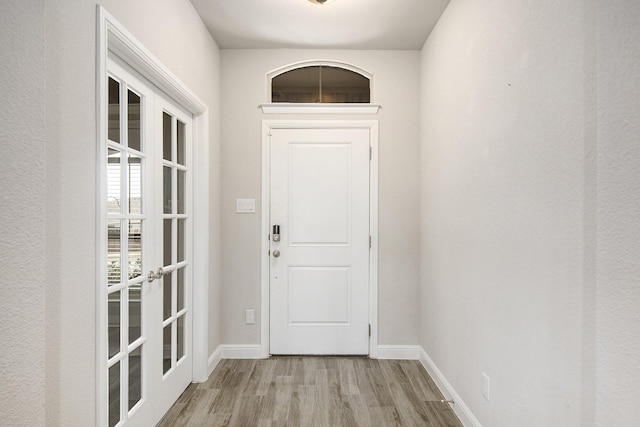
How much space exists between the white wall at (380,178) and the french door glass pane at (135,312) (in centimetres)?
124

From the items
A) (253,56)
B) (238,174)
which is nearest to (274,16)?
(253,56)

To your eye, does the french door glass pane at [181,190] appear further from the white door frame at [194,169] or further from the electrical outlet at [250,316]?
the electrical outlet at [250,316]

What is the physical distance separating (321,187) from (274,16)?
1332mm

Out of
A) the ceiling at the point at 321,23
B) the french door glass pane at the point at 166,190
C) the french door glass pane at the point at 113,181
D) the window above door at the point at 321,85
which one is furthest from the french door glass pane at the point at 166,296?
the ceiling at the point at 321,23

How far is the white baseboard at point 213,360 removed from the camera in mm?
2818

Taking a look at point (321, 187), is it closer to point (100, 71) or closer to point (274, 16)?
point (274, 16)

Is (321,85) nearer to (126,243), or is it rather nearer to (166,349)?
(126,243)

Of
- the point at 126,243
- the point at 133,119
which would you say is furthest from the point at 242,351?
the point at 133,119

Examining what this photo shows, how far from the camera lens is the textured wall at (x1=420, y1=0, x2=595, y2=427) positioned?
123cm

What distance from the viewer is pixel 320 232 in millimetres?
3178

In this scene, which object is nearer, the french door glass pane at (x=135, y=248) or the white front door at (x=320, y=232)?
the french door glass pane at (x=135, y=248)

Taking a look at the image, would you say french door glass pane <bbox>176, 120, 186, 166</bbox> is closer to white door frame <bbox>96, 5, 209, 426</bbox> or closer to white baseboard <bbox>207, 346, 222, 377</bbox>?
white door frame <bbox>96, 5, 209, 426</bbox>

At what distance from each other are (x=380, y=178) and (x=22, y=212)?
2532 mm

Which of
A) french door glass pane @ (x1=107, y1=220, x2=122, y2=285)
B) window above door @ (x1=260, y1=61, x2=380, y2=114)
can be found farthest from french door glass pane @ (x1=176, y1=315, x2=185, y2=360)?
window above door @ (x1=260, y1=61, x2=380, y2=114)
